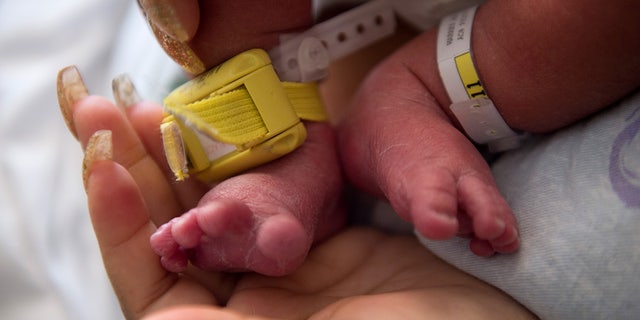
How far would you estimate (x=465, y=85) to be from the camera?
0.72 metres

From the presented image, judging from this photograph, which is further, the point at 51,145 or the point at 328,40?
the point at 51,145

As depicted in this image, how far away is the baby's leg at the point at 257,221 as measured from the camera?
24.2 inches

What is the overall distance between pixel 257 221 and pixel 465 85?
0.31 metres

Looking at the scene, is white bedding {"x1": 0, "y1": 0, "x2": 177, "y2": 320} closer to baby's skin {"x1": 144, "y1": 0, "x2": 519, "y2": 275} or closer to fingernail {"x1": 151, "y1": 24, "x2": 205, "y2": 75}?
fingernail {"x1": 151, "y1": 24, "x2": 205, "y2": 75}

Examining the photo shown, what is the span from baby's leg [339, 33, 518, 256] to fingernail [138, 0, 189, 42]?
27 cm

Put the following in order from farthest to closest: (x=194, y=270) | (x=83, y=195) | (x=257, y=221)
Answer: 1. (x=83, y=195)
2. (x=194, y=270)
3. (x=257, y=221)

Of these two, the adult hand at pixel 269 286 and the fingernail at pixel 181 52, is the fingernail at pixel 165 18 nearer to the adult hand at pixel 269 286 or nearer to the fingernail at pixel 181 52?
the fingernail at pixel 181 52

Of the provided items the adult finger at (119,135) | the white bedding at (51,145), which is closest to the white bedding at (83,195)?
the white bedding at (51,145)

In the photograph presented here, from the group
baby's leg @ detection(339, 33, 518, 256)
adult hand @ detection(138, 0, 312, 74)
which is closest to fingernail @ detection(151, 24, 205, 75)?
adult hand @ detection(138, 0, 312, 74)

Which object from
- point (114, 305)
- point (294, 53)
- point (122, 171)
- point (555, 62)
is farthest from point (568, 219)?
point (114, 305)

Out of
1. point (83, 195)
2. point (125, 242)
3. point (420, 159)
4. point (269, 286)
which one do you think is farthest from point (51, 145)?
point (420, 159)

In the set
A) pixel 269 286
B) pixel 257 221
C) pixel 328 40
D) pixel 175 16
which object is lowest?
pixel 269 286

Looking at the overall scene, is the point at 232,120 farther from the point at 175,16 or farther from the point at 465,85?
the point at 465,85

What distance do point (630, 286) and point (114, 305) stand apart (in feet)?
2.30
